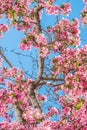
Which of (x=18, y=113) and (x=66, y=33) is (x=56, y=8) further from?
(x=18, y=113)

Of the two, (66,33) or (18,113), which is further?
(66,33)

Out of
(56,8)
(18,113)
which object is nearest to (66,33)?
(56,8)

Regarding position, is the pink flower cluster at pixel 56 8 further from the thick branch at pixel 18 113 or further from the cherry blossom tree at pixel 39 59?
the thick branch at pixel 18 113

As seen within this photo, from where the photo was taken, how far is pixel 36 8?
15.0 meters

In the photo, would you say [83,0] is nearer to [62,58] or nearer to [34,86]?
[62,58]

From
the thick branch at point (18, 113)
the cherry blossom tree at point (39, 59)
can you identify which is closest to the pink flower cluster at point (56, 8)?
the cherry blossom tree at point (39, 59)

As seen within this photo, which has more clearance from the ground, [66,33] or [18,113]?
[66,33]

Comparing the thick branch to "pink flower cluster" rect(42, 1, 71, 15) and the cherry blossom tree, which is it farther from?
"pink flower cluster" rect(42, 1, 71, 15)

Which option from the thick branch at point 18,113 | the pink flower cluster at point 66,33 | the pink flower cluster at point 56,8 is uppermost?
the pink flower cluster at point 56,8

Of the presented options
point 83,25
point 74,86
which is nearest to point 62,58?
point 83,25

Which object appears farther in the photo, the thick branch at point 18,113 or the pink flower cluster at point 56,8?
the pink flower cluster at point 56,8

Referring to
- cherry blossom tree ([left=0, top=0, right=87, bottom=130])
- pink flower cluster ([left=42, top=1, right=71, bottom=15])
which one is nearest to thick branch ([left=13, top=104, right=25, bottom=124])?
cherry blossom tree ([left=0, top=0, right=87, bottom=130])

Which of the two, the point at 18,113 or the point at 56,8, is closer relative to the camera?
the point at 18,113

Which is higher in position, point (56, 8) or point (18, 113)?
point (56, 8)
